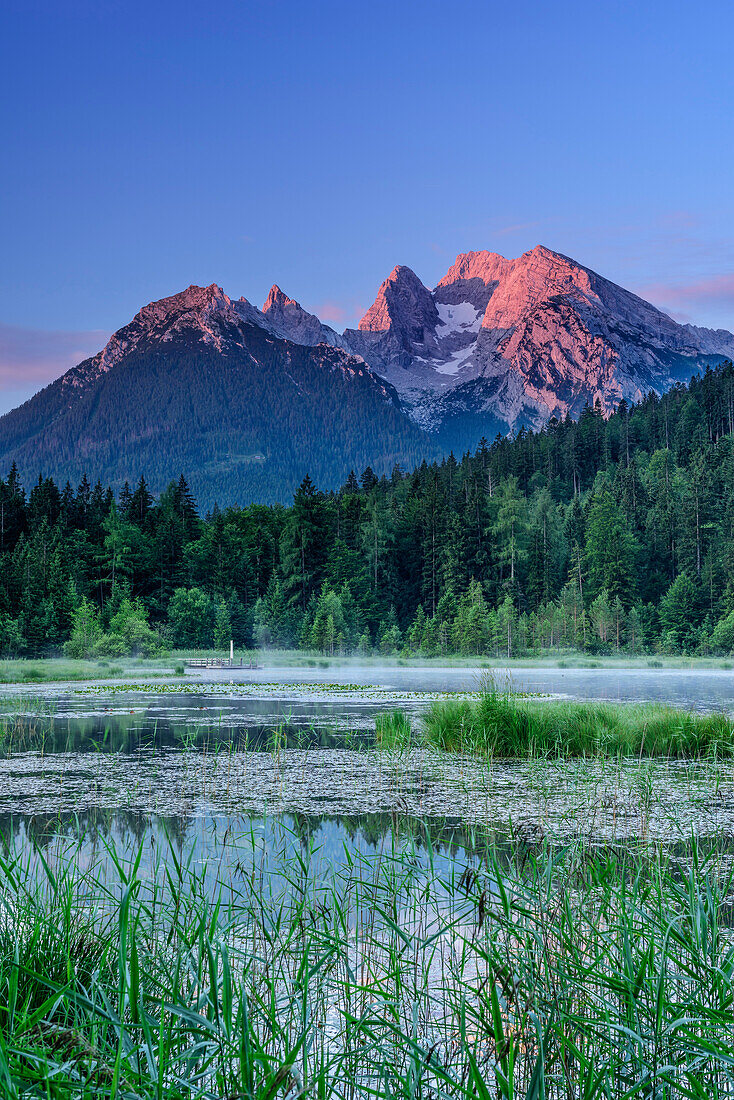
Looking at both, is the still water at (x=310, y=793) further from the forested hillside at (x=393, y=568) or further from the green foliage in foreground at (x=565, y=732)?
the forested hillside at (x=393, y=568)

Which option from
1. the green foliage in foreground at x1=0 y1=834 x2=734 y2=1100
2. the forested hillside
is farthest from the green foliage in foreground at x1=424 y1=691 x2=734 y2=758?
the forested hillside

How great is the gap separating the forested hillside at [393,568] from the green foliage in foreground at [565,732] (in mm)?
48789

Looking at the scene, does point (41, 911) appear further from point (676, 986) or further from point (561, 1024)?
point (676, 986)

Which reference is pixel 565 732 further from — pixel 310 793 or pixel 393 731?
pixel 310 793

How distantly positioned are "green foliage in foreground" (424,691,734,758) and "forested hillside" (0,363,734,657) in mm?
48789

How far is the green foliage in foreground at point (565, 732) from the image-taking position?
1371 cm

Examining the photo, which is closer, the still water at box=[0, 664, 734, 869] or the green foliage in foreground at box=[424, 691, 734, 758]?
the still water at box=[0, 664, 734, 869]

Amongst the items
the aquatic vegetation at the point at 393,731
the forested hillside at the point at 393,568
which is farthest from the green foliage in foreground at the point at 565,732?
the forested hillside at the point at 393,568

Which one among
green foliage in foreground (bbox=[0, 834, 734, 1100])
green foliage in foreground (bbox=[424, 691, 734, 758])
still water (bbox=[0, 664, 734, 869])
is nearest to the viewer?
green foliage in foreground (bbox=[0, 834, 734, 1100])

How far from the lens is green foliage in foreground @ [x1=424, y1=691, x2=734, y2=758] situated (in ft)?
45.0

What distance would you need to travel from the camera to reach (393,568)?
87000 mm

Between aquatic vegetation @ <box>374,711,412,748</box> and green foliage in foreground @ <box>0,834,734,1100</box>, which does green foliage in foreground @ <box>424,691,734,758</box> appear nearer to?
aquatic vegetation @ <box>374,711,412,748</box>

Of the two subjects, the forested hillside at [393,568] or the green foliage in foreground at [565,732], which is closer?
the green foliage in foreground at [565,732]

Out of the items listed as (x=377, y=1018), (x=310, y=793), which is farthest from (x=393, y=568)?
(x=377, y=1018)
